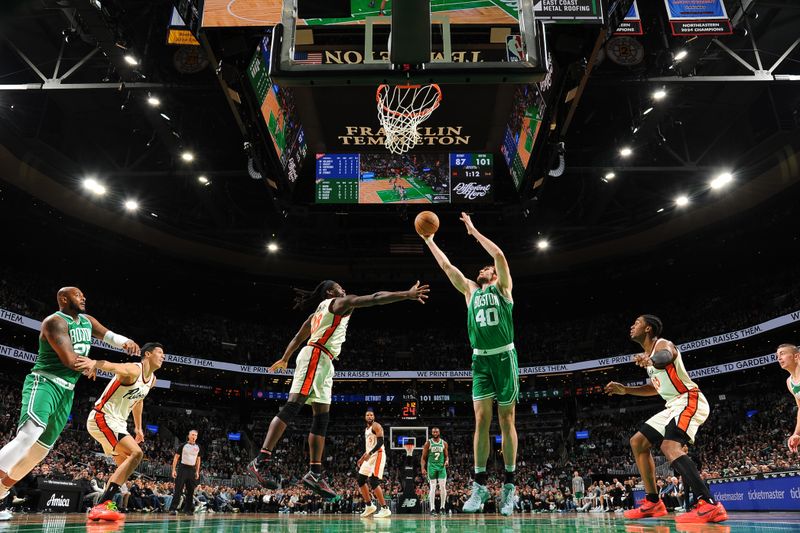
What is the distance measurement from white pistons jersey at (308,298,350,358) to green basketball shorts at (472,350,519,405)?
1543mm

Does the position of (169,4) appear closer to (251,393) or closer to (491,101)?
(491,101)

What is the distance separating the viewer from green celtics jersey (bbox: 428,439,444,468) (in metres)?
14.4

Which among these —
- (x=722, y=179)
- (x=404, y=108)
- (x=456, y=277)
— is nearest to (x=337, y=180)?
(x=404, y=108)

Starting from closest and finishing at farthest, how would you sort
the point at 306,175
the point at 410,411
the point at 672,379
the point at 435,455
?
the point at 672,379 → the point at 306,175 → the point at 435,455 → the point at 410,411

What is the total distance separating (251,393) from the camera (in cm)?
3356

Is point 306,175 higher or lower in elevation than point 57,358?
higher

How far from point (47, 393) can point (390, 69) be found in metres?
4.45

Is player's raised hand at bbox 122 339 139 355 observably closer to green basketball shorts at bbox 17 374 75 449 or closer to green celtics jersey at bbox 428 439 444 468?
green basketball shorts at bbox 17 374 75 449

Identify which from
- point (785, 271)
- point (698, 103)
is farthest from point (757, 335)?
point (698, 103)

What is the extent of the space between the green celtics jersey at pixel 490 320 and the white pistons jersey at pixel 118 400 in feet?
15.6

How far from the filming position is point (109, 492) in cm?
698

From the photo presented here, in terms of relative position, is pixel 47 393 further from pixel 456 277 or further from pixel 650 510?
pixel 650 510

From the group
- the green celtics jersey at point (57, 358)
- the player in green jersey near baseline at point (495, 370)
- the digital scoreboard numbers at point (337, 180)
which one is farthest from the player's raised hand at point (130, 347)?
the digital scoreboard numbers at point (337, 180)

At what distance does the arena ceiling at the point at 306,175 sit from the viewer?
41.2ft
